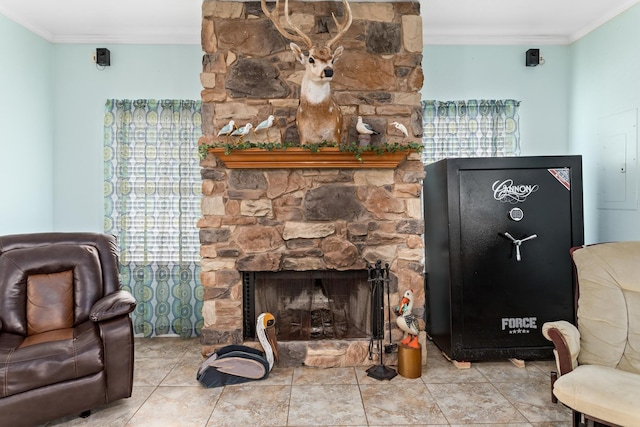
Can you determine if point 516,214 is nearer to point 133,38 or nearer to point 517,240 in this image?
point 517,240

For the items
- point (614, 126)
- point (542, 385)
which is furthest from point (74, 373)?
point (614, 126)

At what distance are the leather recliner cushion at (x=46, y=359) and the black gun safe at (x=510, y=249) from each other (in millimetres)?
2317

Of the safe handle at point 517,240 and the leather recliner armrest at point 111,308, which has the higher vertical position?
the safe handle at point 517,240

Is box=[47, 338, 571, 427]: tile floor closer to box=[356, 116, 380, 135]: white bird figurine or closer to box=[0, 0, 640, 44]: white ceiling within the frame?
box=[356, 116, 380, 135]: white bird figurine

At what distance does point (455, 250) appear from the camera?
303 cm

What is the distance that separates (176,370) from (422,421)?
1762 millimetres

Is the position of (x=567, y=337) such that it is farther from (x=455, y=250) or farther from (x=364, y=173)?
(x=364, y=173)

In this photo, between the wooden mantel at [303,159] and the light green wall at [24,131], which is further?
the light green wall at [24,131]

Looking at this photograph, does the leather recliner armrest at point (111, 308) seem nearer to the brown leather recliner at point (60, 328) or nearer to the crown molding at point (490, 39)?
the brown leather recliner at point (60, 328)

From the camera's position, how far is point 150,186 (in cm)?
376

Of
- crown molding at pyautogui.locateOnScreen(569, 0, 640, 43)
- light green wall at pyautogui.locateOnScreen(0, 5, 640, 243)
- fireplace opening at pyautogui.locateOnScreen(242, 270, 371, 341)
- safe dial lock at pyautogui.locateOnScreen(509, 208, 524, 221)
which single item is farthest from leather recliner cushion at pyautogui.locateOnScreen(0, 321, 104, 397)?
crown molding at pyautogui.locateOnScreen(569, 0, 640, 43)

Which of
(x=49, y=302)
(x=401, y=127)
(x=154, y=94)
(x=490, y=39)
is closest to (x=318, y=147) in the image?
(x=401, y=127)

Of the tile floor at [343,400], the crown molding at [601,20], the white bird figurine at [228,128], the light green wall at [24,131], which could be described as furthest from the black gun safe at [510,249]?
the light green wall at [24,131]

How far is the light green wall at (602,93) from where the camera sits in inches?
125
